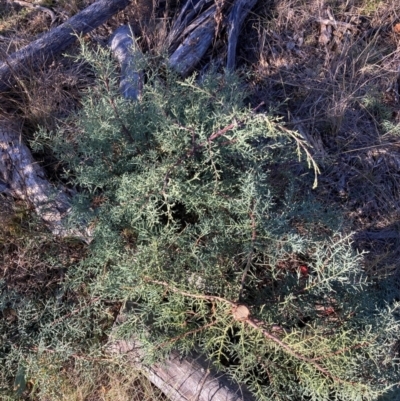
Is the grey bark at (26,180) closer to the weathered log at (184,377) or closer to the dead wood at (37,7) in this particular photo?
the weathered log at (184,377)

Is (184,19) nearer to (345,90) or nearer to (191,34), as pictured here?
(191,34)

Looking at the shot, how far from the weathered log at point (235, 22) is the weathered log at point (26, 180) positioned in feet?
5.50

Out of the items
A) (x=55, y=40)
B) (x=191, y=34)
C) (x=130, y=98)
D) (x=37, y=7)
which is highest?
(x=37, y=7)

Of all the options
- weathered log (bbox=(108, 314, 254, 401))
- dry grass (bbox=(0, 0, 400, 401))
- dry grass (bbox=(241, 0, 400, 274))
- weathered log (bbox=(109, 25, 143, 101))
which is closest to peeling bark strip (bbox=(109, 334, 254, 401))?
weathered log (bbox=(108, 314, 254, 401))

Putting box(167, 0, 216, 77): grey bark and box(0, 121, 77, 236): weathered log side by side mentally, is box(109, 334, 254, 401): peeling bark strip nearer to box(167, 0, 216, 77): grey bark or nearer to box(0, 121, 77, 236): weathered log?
box(0, 121, 77, 236): weathered log

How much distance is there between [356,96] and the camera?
143 inches

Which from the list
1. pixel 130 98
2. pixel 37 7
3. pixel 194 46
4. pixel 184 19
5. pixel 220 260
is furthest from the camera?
pixel 37 7

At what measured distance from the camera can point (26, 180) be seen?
2990 millimetres

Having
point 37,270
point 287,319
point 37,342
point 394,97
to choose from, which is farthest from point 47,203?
point 394,97

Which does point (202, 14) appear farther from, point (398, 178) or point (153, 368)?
point (153, 368)

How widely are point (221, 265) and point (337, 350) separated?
673 mm

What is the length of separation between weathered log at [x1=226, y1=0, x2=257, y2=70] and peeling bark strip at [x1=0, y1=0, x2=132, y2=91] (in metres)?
0.87

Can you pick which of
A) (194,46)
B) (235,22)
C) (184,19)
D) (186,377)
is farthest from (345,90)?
(186,377)

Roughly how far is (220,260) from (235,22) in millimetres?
2283
